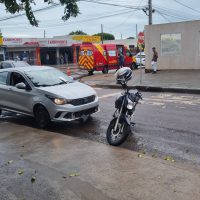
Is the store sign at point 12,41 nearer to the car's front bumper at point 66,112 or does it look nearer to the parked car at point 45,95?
the parked car at point 45,95

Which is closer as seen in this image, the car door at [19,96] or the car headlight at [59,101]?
the car headlight at [59,101]

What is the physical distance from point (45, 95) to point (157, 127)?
116 inches

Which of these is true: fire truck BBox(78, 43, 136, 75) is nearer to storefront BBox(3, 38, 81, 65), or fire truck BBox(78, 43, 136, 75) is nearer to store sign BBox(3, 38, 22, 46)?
storefront BBox(3, 38, 81, 65)

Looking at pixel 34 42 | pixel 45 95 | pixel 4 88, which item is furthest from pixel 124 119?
pixel 34 42

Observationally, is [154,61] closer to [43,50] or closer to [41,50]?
[41,50]

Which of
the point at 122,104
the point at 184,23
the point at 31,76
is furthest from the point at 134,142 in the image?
the point at 184,23

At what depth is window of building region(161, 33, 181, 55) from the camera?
21594 millimetres

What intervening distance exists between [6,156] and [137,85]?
11.0m

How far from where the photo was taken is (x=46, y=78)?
979cm

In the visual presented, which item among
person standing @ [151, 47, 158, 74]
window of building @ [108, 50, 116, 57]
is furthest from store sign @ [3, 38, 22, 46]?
person standing @ [151, 47, 158, 74]

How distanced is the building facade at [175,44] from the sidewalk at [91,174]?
15.3m

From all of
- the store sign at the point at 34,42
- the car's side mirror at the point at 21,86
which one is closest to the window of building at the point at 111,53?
the car's side mirror at the point at 21,86

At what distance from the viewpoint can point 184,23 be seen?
21172mm

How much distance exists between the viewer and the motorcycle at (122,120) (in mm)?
7125
